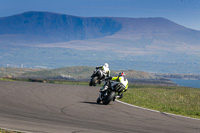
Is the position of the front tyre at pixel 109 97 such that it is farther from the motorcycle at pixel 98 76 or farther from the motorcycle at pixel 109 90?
the motorcycle at pixel 98 76

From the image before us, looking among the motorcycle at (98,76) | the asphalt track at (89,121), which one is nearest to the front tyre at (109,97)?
the asphalt track at (89,121)

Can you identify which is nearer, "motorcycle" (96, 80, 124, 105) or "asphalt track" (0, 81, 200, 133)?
"asphalt track" (0, 81, 200, 133)

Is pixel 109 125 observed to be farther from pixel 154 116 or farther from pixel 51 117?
pixel 154 116

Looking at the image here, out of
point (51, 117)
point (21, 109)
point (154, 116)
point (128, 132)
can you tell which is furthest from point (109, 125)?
point (21, 109)

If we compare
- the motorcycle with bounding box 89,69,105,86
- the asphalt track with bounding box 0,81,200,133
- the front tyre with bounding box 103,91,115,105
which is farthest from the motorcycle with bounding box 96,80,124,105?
the motorcycle with bounding box 89,69,105,86

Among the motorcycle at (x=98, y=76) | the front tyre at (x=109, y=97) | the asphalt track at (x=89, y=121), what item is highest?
the motorcycle at (x=98, y=76)

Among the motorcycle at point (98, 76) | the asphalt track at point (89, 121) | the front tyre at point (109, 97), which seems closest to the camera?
the asphalt track at point (89, 121)

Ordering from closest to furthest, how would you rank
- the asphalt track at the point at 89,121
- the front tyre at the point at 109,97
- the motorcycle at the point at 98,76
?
1. the asphalt track at the point at 89,121
2. the front tyre at the point at 109,97
3. the motorcycle at the point at 98,76

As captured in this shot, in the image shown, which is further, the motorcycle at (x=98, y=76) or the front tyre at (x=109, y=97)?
the motorcycle at (x=98, y=76)

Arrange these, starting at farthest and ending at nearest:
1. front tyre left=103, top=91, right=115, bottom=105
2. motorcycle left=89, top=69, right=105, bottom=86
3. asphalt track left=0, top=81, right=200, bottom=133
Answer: motorcycle left=89, top=69, right=105, bottom=86, front tyre left=103, top=91, right=115, bottom=105, asphalt track left=0, top=81, right=200, bottom=133

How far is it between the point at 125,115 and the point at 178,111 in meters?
3.96

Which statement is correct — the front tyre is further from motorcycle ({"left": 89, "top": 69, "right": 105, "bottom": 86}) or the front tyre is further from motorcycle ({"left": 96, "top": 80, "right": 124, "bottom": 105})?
motorcycle ({"left": 89, "top": 69, "right": 105, "bottom": 86})

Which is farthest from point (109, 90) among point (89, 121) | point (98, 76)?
point (98, 76)

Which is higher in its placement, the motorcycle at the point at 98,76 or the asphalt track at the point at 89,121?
the motorcycle at the point at 98,76
